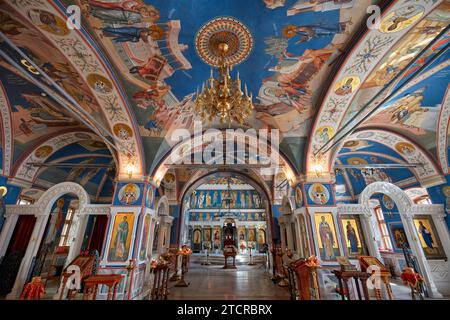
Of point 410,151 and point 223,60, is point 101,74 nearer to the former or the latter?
point 223,60

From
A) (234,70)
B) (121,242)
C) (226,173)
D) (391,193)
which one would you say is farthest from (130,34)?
(226,173)

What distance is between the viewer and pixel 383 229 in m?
12.4

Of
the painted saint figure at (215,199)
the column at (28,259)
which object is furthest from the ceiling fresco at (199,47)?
the painted saint figure at (215,199)

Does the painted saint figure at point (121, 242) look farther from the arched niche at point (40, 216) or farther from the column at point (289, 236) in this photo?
the column at point (289, 236)

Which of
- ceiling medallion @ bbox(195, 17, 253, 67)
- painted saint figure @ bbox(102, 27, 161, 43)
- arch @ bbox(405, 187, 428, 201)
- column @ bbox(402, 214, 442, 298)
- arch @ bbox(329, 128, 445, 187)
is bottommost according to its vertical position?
column @ bbox(402, 214, 442, 298)

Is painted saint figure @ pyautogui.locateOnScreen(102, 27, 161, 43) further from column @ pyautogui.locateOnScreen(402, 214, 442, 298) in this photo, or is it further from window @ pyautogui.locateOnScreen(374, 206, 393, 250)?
window @ pyautogui.locateOnScreen(374, 206, 393, 250)

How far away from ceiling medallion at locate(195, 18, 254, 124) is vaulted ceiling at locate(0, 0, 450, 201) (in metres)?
0.05

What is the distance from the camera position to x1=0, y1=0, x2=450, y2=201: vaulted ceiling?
441 centimetres

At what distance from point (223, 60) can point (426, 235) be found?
11.2 m

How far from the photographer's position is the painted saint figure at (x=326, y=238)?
6.71m

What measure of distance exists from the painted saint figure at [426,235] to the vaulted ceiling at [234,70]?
7.12 feet

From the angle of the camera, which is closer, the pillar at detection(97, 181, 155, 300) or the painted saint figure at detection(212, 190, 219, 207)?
the pillar at detection(97, 181, 155, 300)

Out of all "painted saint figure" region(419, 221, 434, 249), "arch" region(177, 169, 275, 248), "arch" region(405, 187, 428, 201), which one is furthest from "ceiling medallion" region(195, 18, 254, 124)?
"arch" region(405, 187, 428, 201)

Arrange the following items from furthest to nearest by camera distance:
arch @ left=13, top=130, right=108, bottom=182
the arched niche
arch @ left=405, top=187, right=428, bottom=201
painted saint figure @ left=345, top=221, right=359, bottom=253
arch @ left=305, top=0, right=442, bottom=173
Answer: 1. arch @ left=405, top=187, right=428, bottom=201
2. painted saint figure @ left=345, top=221, right=359, bottom=253
3. arch @ left=13, top=130, right=108, bottom=182
4. the arched niche
5. arch @ left=305, top=0, right=442, bottom=173
